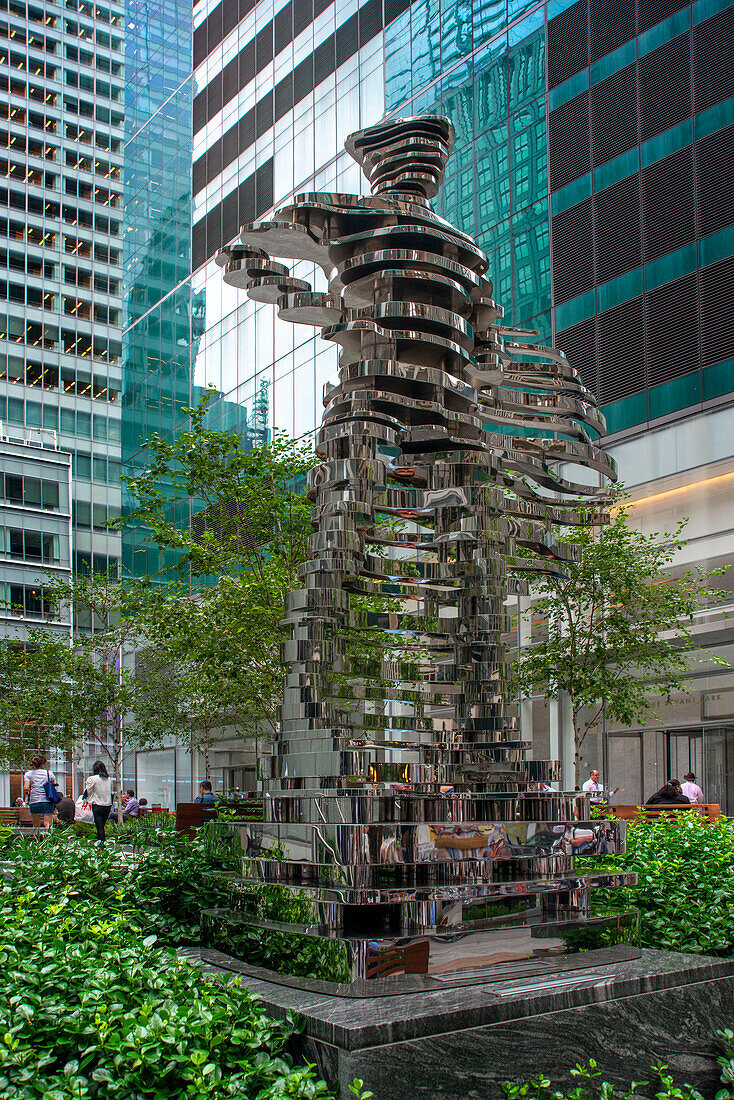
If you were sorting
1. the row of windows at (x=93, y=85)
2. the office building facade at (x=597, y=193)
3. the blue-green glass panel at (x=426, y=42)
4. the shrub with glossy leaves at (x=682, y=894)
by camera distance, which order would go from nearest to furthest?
the shrub with glossy leaves at (x=682, y=894)
the office building facade at (x=597, y=193)
the blue-green glass panel at (x=426, y=42)
the row of windows at (x=93, y=85)

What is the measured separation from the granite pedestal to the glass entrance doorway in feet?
62.3

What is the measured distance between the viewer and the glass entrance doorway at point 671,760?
78.2ft

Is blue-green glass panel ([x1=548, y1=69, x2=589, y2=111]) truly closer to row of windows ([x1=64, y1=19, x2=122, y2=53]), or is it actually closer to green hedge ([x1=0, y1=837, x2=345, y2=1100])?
green hedge ([x1=0, y1=837, x2=345, y2=1100])

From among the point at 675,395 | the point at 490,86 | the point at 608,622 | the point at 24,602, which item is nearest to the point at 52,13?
the point at 24,602

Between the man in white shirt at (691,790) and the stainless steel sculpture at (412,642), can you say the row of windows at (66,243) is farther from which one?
the stainless steel sculpture at (412,642)

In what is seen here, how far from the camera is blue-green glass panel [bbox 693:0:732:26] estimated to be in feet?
80.5

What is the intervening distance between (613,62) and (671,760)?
1766 cm

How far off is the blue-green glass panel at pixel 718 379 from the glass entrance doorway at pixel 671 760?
7.37 metres

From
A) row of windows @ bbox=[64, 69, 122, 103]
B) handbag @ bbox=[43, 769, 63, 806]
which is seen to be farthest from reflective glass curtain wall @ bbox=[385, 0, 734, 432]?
row of windows @ bbox=[64, 69, 122, 103]

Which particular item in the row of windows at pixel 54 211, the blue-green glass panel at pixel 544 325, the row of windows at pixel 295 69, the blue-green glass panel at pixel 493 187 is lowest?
the blue-green glass panel at pixel 544 325

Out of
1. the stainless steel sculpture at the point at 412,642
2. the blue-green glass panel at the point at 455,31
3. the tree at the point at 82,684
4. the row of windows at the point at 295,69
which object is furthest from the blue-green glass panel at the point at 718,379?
the row of windows at the point at 295,69

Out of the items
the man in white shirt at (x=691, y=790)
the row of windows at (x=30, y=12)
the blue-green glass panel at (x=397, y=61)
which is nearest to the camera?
the man in white shirt at (x=691, y=790)

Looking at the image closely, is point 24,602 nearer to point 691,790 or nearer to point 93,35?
point 93,35

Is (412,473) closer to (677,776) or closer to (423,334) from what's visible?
(423,334)
